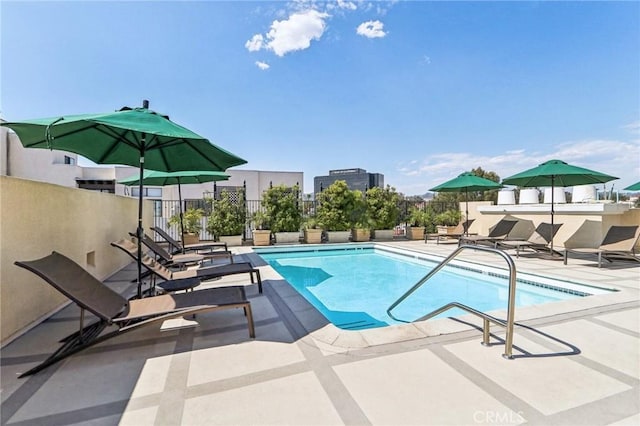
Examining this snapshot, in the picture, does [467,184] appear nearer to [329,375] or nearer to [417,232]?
[417,232]

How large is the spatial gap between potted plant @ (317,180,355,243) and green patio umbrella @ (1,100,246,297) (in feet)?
27.3

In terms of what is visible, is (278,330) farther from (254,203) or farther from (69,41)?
(254,203)

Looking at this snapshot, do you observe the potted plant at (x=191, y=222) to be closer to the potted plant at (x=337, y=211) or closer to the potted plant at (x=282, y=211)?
the potted plant at (x=282, y=211)

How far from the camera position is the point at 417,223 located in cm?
1427

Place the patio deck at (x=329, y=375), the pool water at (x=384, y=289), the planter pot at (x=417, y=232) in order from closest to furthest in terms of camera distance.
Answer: the patio deck at (x=329, y=375) < the pool water at (x=384, y=289) < the planter pot at (x=417, y=232)

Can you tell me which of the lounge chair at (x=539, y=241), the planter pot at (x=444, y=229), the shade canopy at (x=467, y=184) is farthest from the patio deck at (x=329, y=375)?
the planter pot at (x=444, y=229)

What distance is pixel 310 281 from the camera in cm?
751

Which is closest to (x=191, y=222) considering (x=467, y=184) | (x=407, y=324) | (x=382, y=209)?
(x=382, y=209)

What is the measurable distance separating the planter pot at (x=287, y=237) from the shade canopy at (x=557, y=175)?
25.8 feet

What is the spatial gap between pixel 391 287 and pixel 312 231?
593 centimetres

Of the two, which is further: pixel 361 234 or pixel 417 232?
pixel 417 232

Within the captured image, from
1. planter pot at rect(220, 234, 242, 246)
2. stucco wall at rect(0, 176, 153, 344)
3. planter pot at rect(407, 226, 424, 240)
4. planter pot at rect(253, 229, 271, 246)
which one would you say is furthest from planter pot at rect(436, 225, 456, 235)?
stucco wall at rect(0, 176, 153, 344)

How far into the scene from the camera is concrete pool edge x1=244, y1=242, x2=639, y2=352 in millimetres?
3080

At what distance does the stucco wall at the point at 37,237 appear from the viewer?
3.12 m
